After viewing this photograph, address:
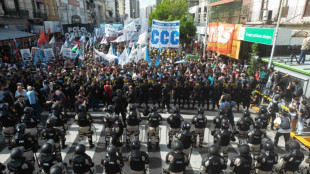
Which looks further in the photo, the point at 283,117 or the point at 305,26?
the point at 305,26

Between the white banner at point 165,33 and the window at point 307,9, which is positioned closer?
the white banner at point 165,33

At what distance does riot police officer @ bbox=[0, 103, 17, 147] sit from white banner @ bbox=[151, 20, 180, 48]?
10.3 metres

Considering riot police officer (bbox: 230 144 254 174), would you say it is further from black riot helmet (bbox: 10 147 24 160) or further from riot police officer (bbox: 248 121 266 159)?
black riot helmet (bbox: 10 147 24 160)

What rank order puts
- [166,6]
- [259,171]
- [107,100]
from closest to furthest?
[259,171] < [107,100] < [166,6]

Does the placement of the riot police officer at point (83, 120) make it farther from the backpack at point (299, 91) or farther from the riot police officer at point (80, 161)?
the backpack at point (299, 91)

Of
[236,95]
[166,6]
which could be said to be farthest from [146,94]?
[166,6]

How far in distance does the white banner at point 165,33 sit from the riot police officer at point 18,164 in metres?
11.9

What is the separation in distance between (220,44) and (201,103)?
39.0 feet

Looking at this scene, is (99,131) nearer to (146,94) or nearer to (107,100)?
(107,100)

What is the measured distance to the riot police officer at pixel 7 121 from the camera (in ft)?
24.2

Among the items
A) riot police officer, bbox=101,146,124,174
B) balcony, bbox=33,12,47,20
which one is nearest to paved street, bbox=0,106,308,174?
riot police officer, bbox=101,146,124,174

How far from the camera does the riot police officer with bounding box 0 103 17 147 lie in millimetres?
7371

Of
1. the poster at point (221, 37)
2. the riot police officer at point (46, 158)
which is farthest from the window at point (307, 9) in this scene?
the riot police officer at point (46, 158)

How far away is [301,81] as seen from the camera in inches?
442
